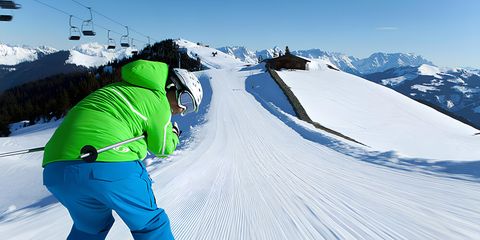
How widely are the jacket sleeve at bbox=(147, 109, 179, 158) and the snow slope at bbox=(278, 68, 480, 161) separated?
13515 millimetres

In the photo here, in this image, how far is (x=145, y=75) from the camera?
2654 mm

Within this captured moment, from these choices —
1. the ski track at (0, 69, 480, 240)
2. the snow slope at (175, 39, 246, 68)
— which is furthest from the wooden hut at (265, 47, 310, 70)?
the snow slope at (175, 39, 246, 68)

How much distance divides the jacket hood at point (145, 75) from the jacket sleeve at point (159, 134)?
9.8 inches

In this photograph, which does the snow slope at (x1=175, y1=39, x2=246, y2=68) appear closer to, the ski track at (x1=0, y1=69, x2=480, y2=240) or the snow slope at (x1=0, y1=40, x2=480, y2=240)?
the snow slope at (x1=0, y1=40, x2=480, y2=240)

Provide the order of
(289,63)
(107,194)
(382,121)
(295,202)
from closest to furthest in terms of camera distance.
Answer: (107,194) < (295,202) < (382,121) < (289,63)

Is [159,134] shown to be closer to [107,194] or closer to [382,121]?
[107,194]

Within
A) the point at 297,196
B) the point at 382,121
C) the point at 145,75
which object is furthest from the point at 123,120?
the point at 382,121

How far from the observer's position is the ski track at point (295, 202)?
4.56 m

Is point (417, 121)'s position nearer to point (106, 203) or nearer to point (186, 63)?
point (106, 203)

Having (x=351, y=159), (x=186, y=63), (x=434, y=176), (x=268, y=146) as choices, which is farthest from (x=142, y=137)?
(x=186, y=63)

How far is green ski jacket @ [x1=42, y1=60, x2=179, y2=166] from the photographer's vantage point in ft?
7.79

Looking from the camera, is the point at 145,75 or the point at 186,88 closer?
the point at 145,75

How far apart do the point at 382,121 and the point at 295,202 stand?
25469 millimetres

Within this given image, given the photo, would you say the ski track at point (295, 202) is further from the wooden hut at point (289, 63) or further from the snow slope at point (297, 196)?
the wooden hut at point (289, 63)
